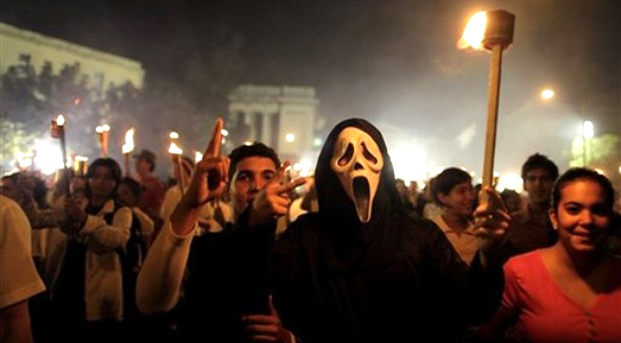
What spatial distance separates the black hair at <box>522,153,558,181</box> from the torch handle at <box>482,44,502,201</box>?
3372 mm

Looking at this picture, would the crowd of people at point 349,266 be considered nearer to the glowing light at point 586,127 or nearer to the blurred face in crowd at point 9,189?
the blurred face in crowd at point 9,189

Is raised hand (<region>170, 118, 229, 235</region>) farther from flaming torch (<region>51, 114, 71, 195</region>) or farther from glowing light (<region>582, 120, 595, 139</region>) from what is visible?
glowing light (<region>582, 120, 595, 139</region>)

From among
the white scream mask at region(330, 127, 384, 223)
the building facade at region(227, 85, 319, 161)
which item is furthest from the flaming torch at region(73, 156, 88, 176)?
the building facade at region(227, 85, 319, 161)

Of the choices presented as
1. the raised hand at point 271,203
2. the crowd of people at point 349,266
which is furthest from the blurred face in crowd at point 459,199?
the raised hand at point 271,203

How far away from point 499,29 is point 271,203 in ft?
5.25

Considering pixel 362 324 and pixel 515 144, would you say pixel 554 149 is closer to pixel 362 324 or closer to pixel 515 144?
pixel 515 144

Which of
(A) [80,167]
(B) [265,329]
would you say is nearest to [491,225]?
(B) [265,329]

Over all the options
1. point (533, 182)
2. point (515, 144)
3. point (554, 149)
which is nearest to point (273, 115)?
point (515, 144)

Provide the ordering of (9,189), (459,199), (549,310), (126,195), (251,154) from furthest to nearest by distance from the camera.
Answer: (126,195), (9,189), (459,199), (251,154), (549,310)

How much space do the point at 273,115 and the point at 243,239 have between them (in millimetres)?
77606

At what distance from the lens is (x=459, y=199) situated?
5.54 meters

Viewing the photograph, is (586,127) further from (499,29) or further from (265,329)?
(265,329)

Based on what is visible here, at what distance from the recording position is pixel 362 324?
2471 mm

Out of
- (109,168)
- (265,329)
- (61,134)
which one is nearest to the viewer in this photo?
Answer: (265,329)
